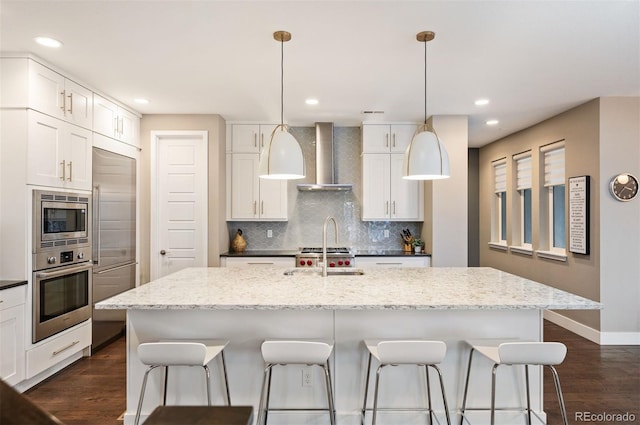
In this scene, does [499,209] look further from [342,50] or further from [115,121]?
[115,121]

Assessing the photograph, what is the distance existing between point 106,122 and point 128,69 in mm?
923

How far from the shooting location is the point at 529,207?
5688 mm

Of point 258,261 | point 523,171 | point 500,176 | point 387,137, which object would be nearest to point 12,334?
point 258,261

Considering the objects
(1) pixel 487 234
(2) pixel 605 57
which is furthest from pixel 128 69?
(1) pixel 487 234

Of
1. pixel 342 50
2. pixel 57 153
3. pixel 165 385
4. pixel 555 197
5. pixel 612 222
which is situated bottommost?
pixel 165 385

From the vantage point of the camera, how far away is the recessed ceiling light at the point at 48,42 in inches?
105

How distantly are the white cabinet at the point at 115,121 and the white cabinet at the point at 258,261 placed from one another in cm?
175

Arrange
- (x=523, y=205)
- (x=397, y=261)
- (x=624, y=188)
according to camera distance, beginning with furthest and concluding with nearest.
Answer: (x=523, y=205), (x=397, y=261), (x=624, y=188)

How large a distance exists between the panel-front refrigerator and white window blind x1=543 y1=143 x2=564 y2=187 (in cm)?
512

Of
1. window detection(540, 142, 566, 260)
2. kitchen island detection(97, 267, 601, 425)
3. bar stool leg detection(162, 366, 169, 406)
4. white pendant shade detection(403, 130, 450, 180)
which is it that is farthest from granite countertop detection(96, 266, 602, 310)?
window detection(540, 142, 566, 260)

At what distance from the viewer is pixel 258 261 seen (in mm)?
4707

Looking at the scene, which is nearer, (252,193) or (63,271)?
(63,271)

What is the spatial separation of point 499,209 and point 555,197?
149 centimetres

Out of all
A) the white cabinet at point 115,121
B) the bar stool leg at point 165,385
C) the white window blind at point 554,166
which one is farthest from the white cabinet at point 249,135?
the white window blind at point 554,166
